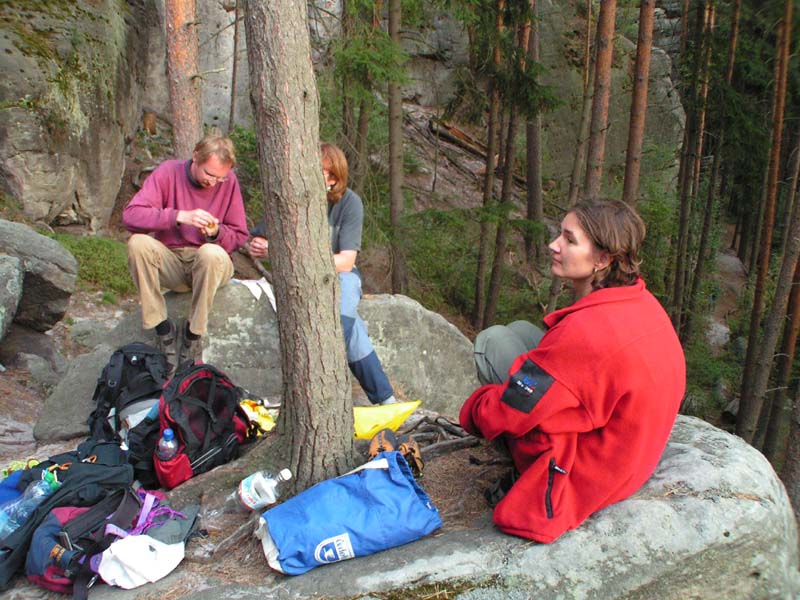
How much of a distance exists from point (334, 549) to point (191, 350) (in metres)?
2.90

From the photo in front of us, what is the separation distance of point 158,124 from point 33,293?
7.90m

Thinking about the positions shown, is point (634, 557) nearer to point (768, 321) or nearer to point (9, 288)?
point (768, 321)

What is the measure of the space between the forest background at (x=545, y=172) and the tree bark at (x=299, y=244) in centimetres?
441

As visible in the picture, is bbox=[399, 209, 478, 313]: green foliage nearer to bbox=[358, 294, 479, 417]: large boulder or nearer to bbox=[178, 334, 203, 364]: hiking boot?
bbox=[358, 294, 479, 417]: large boulder

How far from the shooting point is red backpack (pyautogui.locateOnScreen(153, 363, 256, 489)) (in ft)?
10.9

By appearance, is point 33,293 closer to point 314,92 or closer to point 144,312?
point 144,312

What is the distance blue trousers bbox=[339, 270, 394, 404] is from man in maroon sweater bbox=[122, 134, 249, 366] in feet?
3.80

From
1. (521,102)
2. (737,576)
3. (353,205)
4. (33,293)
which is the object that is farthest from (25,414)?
(521,102)

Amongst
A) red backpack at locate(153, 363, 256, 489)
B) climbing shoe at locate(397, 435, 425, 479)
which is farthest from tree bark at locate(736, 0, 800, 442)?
red backpack at locate(153, 363, 256, 489)

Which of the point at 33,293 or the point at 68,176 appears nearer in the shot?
the point at 33,293

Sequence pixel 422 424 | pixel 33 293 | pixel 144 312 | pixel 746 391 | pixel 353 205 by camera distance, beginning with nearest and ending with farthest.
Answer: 1. pixel 422 424
2. pixel 353 205
3. pixel 144 312
4. pixel 33 293
5. pixel 746 391

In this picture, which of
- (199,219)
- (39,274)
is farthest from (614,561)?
(39,274)

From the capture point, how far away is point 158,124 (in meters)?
13.8

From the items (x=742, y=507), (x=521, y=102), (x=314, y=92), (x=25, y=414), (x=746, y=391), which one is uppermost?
(x=521, y=102)
